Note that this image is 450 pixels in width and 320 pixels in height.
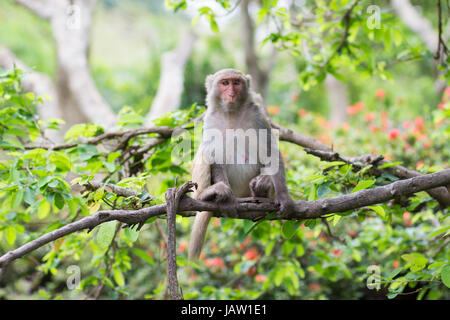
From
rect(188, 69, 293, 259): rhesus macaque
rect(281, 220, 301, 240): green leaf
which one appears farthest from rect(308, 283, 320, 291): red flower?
rect(281, 220, 301, 240): green leaf

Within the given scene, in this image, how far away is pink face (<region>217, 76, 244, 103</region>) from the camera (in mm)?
3555

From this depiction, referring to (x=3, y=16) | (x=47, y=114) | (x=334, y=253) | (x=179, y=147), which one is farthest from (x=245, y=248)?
(x=3, y=16)

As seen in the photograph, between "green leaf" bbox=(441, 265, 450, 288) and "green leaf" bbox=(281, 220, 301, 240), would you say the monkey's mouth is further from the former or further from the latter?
"green leaf" bbox=(441, 265, 450, 288)

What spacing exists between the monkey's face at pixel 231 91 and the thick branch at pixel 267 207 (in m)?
1.05

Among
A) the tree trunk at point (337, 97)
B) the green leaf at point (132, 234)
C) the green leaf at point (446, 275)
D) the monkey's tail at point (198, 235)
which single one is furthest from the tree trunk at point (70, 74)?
the tree trunk at point (337, 97)

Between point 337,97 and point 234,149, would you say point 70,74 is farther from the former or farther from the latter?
point 337,97

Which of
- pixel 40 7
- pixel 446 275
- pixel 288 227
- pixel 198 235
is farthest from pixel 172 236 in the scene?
pixel 40 7

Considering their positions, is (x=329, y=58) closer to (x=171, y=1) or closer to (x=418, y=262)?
(x=171, y=1)

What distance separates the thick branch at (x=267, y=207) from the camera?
2139 millimetres

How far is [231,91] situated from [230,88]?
1.2 inches

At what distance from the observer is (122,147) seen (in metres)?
3.82

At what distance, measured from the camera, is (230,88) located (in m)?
3.57

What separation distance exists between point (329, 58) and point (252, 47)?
18.4 feet
